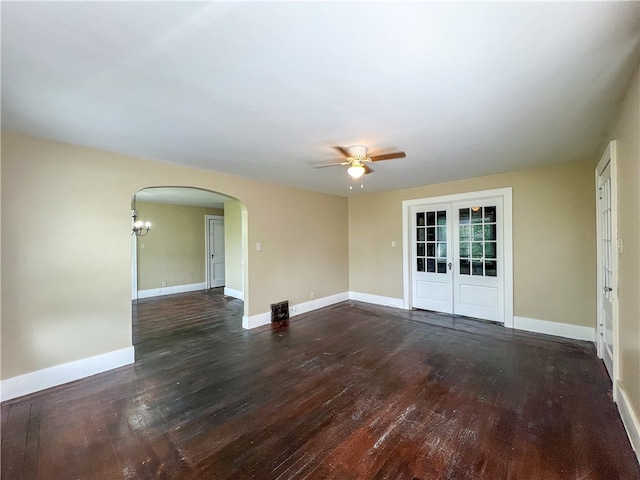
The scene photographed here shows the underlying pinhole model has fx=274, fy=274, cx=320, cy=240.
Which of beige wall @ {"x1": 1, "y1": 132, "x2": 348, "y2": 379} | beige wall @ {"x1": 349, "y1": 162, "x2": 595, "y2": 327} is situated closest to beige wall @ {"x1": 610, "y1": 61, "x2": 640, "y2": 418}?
beige wall @ {"x1": 349, "y1": 162, "x2": 595, "y2": 327}

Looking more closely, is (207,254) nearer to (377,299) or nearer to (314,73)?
(377,299)

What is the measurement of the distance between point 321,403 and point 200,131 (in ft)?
8.79

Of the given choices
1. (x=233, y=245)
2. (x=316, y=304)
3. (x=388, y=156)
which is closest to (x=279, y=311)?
(x=316, y=304)

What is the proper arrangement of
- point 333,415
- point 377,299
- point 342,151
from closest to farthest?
point 333,415 → point 342,151 → point 377,299

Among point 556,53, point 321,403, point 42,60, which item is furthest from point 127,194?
point 556,53

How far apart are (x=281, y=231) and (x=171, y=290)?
14.2ft

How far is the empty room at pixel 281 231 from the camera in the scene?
4.62 ft

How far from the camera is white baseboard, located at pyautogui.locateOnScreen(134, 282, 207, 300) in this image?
22.6 feet

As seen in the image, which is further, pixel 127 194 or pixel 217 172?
pixel 217 172

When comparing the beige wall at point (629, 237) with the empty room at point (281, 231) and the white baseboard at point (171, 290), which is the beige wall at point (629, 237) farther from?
the white baseboard at point (171, 290)

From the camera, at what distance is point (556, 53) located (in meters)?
1.48

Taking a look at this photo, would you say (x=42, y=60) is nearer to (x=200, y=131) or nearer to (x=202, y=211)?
(x=200, y=131)

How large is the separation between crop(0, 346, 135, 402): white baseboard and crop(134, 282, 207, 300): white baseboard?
4.22 metres

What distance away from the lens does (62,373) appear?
278 cm
